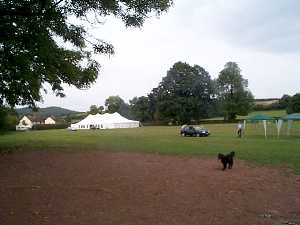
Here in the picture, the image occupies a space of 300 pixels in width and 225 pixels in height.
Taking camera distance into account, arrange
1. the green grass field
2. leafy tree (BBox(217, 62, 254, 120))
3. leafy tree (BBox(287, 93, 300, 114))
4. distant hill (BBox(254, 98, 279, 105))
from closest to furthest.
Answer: the green grass field < leafy tree (BBox(217, 62, 254, 120)) < leafy tree (BBox(287, 93, 300, 114)) < distant hill (BBox(254, 98, 279, 105))

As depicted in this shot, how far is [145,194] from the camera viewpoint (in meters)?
10.8

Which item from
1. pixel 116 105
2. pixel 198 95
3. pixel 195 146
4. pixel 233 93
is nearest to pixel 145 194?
pixel 195 146

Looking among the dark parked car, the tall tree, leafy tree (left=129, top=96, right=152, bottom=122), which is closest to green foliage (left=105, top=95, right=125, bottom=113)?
the tall tree

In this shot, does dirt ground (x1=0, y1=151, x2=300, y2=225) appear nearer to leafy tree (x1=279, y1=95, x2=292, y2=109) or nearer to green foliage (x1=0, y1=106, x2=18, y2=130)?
green foliage (x1=0, y1=106, x2=18, y2=130)

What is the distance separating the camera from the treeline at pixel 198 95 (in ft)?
295

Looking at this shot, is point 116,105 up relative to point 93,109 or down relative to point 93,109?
up

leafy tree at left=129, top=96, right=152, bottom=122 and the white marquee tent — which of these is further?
leafy tree at left=129, top=96, right=152, bottom=122

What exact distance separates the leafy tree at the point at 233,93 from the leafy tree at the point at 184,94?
455 cm

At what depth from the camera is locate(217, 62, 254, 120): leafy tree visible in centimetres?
9431

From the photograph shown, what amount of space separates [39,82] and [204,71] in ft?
249

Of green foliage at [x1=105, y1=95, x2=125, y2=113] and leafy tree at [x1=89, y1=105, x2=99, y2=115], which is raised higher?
green foliage at [x1=105, y1=95, x2=125, y2=113]

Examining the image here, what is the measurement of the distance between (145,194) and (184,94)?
268 ft

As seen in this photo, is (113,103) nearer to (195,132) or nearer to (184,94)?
(184,94)

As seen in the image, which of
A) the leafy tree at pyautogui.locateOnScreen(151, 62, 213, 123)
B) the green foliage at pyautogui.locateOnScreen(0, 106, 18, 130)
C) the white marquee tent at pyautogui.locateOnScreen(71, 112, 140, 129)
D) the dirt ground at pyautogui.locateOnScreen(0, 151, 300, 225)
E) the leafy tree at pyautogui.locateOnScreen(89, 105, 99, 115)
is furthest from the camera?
the leafy tree at pyautogui.locateOnScreen(89, 105, 99, 115)
